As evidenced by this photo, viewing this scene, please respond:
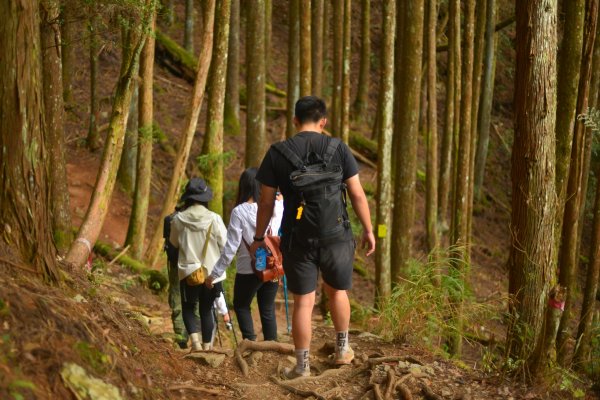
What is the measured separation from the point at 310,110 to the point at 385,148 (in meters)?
6.45

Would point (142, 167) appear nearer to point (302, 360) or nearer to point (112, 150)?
point (112, 150)

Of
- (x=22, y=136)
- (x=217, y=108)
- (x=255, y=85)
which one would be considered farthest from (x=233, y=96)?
(x=22, y=136)

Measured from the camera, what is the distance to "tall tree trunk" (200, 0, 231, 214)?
11.4m

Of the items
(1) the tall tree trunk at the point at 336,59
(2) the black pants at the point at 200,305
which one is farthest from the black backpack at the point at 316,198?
(1) the tall tree trunk at the point at 336,59

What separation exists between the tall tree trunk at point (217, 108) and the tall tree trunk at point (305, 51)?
5.69 ft

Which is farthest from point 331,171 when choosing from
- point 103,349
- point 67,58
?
point 67,58

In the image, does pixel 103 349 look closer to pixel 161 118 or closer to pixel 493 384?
pixel 493 384

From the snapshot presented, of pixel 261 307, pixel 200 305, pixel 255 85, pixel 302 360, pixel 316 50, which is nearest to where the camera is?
pixel 302 360

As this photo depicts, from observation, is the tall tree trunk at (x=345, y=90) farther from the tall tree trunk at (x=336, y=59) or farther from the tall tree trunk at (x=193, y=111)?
the tall tree trunk at (x=193, y=111)

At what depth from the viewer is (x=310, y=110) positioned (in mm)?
5539

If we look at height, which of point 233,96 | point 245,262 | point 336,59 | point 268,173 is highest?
point 336,59

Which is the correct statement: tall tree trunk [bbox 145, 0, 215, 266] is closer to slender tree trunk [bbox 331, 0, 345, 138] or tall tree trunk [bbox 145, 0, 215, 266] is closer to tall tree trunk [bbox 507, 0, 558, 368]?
slender tree trunk [bbox 331, 0, 345, 138]

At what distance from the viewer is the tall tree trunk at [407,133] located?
1075 centimetres

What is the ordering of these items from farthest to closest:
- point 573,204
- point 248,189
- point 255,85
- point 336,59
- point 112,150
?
1. point 336,59
2. point 255,85
3. point 573,204
4. point 112,150
5. point 248,189
